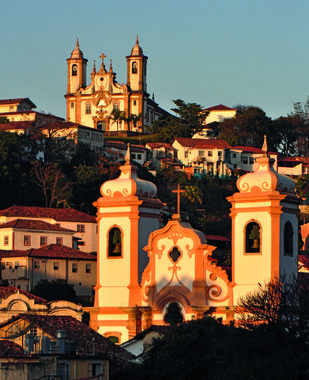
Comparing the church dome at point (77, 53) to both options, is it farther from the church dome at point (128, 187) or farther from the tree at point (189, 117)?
the church dome at point (128, 187)

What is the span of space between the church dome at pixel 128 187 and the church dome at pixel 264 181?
4.43 metres

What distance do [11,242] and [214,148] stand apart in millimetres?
53271

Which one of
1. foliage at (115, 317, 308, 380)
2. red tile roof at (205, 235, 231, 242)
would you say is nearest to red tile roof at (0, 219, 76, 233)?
red tile roof at (205, 235, 231, 242)

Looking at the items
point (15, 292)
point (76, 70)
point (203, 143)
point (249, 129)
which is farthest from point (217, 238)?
point (76, 70)

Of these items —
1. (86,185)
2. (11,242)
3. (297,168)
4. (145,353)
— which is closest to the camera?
(145,353)

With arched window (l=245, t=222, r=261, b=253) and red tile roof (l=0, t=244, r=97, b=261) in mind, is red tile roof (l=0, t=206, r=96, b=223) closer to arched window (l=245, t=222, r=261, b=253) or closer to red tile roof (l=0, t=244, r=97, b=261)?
red tile roof (l=0, t=244, r=97, b=261)

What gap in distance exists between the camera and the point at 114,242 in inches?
2041

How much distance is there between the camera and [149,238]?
166ft

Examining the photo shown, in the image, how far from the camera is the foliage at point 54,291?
76.7 m

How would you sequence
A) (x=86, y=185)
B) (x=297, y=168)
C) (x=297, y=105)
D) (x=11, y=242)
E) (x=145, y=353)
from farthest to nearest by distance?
(x=297, y=105) < (x=297, y=168) < (x=86, y=185) < (x=11, y=242) < (x=145, y=353)

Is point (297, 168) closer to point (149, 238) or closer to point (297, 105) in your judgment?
point (297, 105)

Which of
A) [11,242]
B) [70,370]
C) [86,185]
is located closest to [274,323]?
[70,370]

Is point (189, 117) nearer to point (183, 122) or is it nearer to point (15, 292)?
point (183, 122)

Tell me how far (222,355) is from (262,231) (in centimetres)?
905
